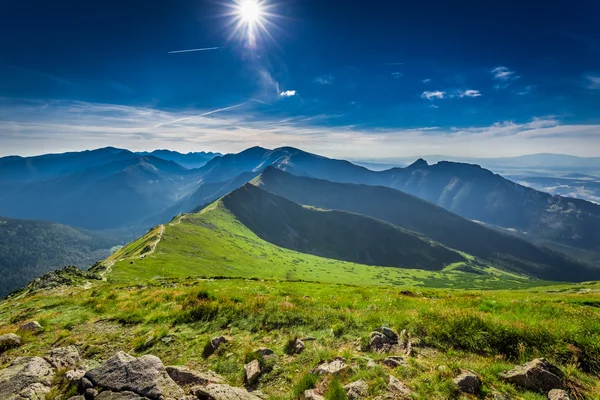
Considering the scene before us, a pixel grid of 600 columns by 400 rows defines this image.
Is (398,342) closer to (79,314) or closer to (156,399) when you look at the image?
(156,399)

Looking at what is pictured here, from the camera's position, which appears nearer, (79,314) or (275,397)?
(275,397)

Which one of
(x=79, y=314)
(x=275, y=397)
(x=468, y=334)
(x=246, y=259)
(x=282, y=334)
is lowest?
(x=246, y=259)

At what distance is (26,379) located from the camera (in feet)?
30.1

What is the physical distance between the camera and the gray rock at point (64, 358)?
35.3 feet

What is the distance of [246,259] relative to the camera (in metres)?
185

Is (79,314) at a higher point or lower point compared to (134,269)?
higher

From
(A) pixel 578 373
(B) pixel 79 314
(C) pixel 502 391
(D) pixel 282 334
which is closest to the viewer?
(C) pixel 502 391

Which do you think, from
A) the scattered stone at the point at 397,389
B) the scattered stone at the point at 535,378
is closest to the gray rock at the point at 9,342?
the scattered stone at the point at 397,389

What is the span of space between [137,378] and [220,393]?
262cm

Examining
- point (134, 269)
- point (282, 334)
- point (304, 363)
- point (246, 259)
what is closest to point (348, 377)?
point (304, 363)

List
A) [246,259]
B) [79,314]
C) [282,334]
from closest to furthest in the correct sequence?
[282,334], [79,314], [246,259]

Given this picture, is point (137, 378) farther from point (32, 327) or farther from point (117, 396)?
point (32, 327)

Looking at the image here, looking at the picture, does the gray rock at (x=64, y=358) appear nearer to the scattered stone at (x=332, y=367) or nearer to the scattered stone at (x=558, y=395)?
the scattered stone at (x=332, y=367)

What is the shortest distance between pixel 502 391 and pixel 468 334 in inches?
129
